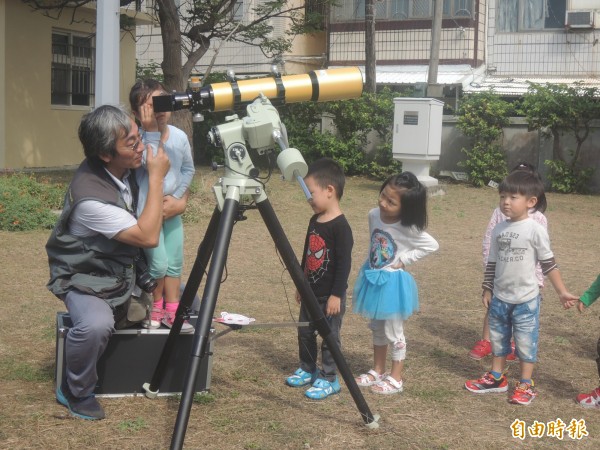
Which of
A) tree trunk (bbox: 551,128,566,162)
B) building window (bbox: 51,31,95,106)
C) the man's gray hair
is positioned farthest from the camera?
building window (bbox: 51,31,95,106)

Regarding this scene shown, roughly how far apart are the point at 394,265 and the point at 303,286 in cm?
97

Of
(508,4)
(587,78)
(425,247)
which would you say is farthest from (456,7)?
(425,247)

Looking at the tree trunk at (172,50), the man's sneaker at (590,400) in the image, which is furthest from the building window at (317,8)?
the man's sneaker at (590,400)

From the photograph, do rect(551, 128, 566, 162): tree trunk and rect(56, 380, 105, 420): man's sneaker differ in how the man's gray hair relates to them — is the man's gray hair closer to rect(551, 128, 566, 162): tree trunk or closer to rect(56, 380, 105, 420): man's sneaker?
rect(56, 380, 105, 420): man's sneaker

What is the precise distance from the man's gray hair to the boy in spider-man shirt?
3.62ft

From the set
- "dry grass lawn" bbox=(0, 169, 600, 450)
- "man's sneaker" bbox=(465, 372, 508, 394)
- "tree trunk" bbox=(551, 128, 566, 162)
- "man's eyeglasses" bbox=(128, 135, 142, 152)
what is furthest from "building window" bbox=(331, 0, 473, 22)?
"man's eyeglasses" bbox=(128, 135, 142, 152)

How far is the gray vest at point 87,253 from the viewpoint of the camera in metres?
4.14

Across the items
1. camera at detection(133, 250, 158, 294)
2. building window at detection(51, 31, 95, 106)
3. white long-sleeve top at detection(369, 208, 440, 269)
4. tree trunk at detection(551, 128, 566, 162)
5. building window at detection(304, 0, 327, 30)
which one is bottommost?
camera at detection(133, 250, 158, 294)

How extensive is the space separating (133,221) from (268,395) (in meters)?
1.26

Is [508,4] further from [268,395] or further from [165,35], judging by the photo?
[268,395]

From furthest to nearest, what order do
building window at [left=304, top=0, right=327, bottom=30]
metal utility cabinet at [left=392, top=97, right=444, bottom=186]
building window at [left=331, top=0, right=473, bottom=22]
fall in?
building window at [left=331, top=0, right=473, bottom=22], building window at [left=304, top=0, right=327, bottom=30], metal utility cabinet at [left=392, top=97, right=444, bottom=186]

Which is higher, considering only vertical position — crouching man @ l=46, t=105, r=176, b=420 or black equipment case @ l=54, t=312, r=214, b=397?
crouching man @ l=46, t=105, r=176, b=420

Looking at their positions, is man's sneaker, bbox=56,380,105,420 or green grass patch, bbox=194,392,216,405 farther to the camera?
green grass patch, bbox=194,392,216,405

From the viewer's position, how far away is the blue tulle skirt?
465 cm
